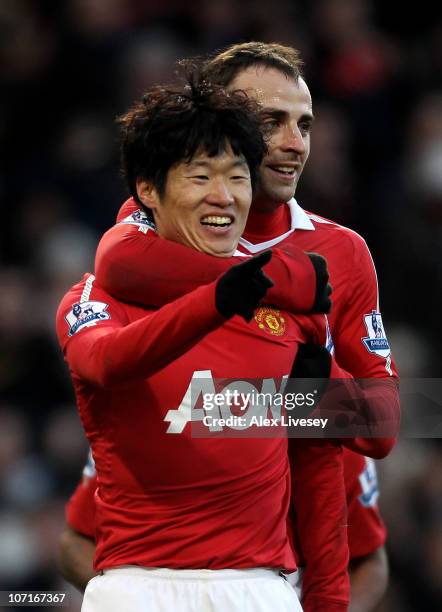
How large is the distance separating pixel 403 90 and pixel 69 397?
2.05 m

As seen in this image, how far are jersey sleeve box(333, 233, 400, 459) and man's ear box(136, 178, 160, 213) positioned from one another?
589 millimetres

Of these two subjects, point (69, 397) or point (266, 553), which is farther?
point (69, 397)

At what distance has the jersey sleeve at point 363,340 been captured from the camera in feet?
9.33

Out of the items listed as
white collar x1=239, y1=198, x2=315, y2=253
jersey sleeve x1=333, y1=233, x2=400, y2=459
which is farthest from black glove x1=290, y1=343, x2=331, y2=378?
white collar x1=239, y1=198, x2=315, y2=253

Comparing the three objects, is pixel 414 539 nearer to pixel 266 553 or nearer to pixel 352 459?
pixel 352 459

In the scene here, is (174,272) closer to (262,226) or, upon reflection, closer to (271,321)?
(271,321)

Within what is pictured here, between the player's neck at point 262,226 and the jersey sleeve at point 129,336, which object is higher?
the player's neck at point 262,226

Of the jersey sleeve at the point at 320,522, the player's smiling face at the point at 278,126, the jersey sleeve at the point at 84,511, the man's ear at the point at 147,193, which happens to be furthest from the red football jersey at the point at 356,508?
the man's ear at the point at 147,193

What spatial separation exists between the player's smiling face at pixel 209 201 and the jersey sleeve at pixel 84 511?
118 cm

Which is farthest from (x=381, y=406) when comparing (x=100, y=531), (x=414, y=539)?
(x=414, y=539)

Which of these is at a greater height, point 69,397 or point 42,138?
point 42,138

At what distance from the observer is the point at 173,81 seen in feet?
8.71

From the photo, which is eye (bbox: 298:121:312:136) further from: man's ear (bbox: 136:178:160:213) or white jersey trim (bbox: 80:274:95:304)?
white jersey trim (bbox: 80:274:95:304)

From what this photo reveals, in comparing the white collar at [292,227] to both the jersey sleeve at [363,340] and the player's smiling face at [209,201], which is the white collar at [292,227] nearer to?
the jersey sleeve at [363,340]
